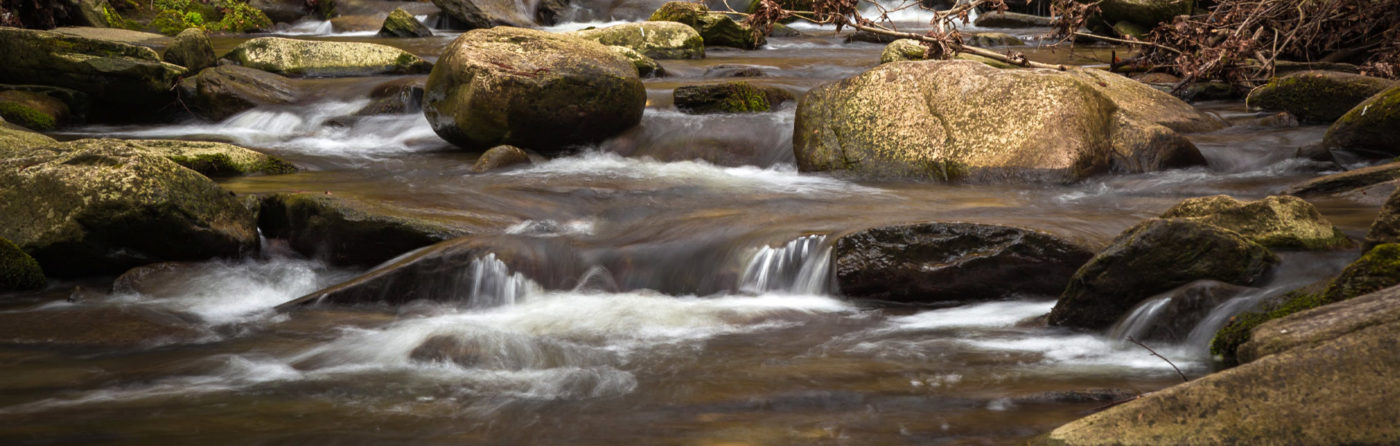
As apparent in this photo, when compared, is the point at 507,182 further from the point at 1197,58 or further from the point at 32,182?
the point at 1197,58

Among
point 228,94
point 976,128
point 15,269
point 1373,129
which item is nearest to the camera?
point 15,269

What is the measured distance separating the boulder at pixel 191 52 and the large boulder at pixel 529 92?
465 cm

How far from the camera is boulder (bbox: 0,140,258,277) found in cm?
617

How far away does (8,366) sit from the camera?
15.1ft

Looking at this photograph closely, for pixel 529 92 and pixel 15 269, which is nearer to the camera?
pixel 15 269

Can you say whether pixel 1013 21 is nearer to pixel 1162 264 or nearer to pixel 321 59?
pixel 321 59

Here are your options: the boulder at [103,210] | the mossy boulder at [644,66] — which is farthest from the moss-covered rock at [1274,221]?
the mossy boulder at [644,66]

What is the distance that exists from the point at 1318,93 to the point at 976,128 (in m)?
3.36

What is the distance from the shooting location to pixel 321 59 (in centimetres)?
1380

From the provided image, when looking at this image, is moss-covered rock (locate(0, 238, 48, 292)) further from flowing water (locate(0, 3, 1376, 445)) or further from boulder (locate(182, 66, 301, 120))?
boulder (locate(182, 66, 301, 120))

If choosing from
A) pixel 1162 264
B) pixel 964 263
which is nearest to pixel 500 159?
pixel 964 263

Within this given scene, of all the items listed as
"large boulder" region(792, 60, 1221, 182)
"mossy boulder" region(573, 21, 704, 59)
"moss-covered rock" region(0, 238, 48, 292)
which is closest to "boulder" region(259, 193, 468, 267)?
"moss-covered rock" region(0, 238, 48, 292)

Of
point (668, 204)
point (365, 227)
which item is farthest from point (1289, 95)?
point (365, 227)

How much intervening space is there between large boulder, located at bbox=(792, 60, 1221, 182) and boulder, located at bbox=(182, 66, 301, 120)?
6.43 meters
